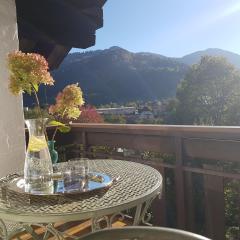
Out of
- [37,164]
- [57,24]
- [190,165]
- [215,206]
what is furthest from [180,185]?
[57,24]

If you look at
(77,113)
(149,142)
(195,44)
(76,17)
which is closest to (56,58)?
(76,17)

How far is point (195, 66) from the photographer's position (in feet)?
78.7

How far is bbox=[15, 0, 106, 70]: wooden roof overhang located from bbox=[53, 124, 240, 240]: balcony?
1019 mm

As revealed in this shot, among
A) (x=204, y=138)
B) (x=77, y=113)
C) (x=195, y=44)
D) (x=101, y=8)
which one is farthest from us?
(x=195, y=44)

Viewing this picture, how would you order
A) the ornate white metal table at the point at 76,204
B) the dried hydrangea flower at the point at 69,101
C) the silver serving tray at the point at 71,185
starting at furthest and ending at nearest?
the dried hydrangea flower at the point at 69,101, the silver serving tray at the point at 71,185, the ornate white metal table at the point at 76,204

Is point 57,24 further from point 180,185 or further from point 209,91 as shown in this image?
point 209,91

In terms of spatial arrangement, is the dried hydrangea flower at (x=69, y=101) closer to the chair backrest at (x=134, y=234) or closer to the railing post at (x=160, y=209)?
the railing post at (x=160, y=209)

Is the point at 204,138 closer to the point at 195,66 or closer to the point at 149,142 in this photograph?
the point at 149,142

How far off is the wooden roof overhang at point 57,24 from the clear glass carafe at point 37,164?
1.97 meters

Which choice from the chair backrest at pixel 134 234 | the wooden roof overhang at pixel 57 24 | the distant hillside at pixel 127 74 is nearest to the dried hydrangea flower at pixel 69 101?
the chair backrest at pixel 134 234

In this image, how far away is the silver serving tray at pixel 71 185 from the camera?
5.20 feet

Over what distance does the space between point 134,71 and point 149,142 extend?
2953cm

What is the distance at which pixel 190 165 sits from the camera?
2574mm

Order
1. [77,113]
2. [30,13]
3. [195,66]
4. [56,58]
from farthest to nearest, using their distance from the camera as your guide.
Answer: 1. [195,66]
2. [56,58]
3. [30,13]
4. [77,113]
